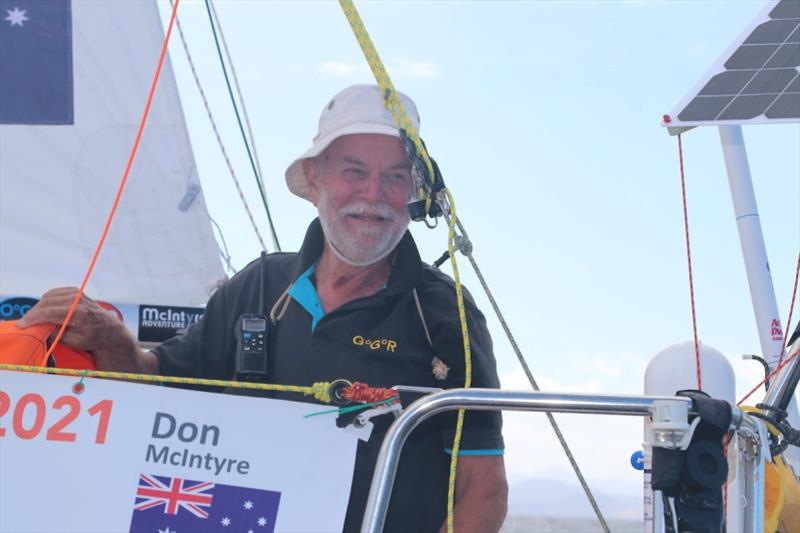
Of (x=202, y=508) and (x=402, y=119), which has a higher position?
(x=402, y=119)

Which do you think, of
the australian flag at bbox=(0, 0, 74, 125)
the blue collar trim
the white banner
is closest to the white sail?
the australian flag at bbox=(0, 0, 74, 125)

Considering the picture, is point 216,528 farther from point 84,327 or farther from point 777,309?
point 777,309

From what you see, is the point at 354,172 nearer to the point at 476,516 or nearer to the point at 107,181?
the point at 476,516

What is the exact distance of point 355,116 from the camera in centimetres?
293

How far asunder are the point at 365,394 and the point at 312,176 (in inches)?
40.2

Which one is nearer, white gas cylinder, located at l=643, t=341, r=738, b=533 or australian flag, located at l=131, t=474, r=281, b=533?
australian flag, located at l=131, t=474, r=281, b=533

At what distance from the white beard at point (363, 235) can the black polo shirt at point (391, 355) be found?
0.08 metres

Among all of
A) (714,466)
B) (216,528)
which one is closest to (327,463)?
(216,528)

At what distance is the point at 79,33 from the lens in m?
5.71

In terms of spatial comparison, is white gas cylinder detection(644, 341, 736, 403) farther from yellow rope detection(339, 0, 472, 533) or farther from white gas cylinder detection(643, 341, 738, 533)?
yellow rope detection(339, 0, 472, 533)

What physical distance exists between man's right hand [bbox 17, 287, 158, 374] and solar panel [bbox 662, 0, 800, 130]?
9.99ft

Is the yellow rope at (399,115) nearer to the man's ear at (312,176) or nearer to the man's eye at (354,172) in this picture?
the man's eye at (354,172)

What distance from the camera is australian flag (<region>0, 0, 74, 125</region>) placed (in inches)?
217

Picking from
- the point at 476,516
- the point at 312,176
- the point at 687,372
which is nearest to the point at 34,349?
the point at 312,176
